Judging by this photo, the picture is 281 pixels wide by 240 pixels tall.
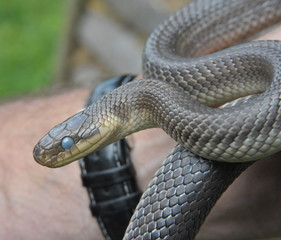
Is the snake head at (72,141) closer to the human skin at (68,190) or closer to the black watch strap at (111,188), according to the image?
the black watch strap at (111,188)

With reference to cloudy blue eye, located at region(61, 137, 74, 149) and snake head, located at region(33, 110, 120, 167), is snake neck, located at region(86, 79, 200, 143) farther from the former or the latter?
cloudy blue eye, located at region(61, 137, 74, 149)

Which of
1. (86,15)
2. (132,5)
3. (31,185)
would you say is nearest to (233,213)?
(31,185)

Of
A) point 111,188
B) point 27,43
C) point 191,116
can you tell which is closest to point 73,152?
point 111,188

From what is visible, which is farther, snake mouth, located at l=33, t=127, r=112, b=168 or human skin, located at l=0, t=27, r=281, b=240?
human skin, located at l=0, t=27, r=281, b=240

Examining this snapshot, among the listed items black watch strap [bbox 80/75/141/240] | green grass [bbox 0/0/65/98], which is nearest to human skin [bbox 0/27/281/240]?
black watch strap [bbox 80/75/141/240]

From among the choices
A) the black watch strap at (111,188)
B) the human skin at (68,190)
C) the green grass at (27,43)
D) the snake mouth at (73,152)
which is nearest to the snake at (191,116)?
the snake mouth at (73,152)

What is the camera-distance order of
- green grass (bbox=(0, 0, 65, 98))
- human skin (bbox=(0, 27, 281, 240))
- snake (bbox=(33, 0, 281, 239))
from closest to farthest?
1. snake (bbox=(33, 0, 281, 239))
2. human skin (bbox=(0, 27, 281, 240))
3. green grass (bbox=(0, 0, 65, 98))
